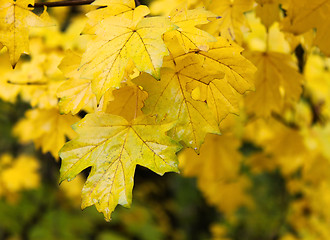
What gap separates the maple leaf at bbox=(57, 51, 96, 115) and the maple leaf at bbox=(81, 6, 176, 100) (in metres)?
0.14

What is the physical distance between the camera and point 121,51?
0.67m

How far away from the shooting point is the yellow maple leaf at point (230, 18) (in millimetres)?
978

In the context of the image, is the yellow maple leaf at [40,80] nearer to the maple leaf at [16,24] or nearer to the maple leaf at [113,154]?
the maple leaf at [16,24]

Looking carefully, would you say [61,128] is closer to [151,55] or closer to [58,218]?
[151,55]

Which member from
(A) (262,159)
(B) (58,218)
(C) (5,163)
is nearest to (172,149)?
(A) (262,159)

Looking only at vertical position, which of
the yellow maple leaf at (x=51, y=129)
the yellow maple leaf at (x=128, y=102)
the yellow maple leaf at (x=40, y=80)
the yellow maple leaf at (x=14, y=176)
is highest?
the yellow maple leaf at (x=128, y=102)

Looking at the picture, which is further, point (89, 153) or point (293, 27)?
point (293, 27)

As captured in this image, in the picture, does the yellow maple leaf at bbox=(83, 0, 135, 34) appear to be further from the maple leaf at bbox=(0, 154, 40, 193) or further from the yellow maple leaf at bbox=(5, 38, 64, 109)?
the maple leaf at bbox=(0, 154, 40, 193)

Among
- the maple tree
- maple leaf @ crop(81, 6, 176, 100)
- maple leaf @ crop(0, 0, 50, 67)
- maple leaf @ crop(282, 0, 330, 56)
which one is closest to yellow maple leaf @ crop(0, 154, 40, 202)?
the maple tree

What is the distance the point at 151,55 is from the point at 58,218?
3014mm

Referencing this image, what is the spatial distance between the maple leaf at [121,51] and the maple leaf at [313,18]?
421 millimetres

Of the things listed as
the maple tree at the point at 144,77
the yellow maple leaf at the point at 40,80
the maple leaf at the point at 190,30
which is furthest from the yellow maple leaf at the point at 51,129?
the maple leaf at the point at 190,30

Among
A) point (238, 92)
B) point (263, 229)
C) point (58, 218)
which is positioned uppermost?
point (238, 92)

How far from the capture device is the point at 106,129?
27.7 inches
